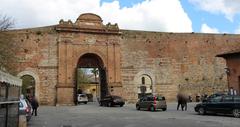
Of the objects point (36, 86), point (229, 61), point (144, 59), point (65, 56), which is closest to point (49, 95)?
point (36, 86)

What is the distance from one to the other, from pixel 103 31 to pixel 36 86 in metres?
9.17

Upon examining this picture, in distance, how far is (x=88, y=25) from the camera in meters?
36.7

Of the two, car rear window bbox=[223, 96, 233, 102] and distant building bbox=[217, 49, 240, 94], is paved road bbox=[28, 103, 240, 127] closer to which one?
car rear window bbox=[223, 96, 233, 102]

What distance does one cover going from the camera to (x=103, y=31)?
1457 inches

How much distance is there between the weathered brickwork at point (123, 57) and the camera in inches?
1382

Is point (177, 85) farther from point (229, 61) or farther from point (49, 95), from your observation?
point (49, 95)

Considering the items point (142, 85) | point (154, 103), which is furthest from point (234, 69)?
point (142, 85)

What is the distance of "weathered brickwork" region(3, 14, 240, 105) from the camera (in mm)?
35094

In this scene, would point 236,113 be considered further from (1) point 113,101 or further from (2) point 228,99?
(1) point 113,101

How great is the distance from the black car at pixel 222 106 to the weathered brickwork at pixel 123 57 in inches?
619

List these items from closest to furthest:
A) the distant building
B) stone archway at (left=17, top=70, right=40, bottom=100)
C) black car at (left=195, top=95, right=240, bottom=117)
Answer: black car at (left=195, top=95, right=240, bottom=117) < the distant building < stone archway at (left=17, top=70, right=40, bottom=100)

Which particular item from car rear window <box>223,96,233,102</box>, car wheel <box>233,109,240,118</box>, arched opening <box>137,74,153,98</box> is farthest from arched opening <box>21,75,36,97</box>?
car wheel <box>233,109,240,118</box>

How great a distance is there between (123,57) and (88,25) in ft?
16.9

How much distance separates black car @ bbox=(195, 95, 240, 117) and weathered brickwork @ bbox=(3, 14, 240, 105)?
51.6ft
